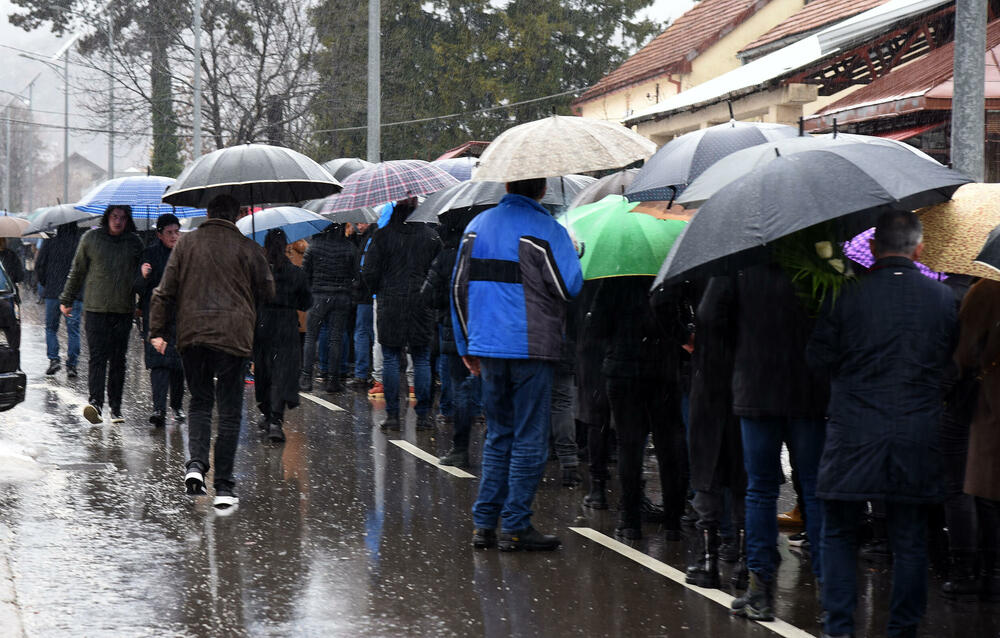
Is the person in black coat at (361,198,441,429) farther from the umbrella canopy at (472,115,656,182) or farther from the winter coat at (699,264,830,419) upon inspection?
the winter coat at (699,264,830,419)

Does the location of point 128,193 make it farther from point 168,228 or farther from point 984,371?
point 984,371

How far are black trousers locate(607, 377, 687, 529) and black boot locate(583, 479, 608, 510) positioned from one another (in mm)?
828

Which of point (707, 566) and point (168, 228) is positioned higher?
point (168, 228)

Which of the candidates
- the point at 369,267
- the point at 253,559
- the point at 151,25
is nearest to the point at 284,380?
the point at 369,267

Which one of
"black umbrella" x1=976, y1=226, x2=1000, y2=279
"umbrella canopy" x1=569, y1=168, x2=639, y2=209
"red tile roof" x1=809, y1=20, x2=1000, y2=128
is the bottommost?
"black umbrella" x1=976, y1=226, x2=1000, y2=279

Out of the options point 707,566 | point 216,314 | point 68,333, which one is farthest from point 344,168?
point 707,566

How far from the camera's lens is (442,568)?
22.1ft

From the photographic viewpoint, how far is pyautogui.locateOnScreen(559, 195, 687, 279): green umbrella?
721 cm

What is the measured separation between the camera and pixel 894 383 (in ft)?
16.9

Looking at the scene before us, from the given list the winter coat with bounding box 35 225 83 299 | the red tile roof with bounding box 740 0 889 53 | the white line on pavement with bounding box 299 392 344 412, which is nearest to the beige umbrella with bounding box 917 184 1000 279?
the white line on pavement with bounding box 299 392 344 412

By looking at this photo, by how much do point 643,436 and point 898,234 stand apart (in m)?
2.44

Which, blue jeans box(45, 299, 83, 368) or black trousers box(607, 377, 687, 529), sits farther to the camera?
blue jeans box(45, 299, 83, 368)

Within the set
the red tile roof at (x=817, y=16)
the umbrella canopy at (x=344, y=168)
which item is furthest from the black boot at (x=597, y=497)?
the red tile roof at (x=817, y=16)

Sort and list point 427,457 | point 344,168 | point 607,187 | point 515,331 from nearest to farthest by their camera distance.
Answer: point 515,331 < point 607,187 < point 427,457 < point 344,168
